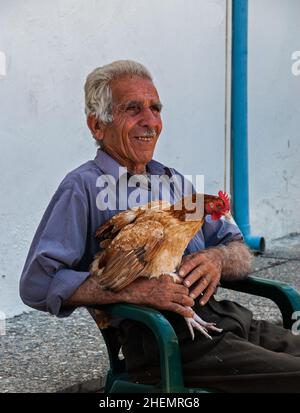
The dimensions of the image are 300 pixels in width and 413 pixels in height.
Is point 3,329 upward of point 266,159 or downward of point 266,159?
downward

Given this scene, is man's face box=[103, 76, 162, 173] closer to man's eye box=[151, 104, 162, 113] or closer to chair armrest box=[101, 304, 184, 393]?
man's eye box=[151, 104, 162, 113]

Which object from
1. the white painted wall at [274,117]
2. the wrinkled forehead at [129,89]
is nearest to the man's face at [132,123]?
the wrinkled forehead at [129,89]

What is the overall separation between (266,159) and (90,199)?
396 centimetres

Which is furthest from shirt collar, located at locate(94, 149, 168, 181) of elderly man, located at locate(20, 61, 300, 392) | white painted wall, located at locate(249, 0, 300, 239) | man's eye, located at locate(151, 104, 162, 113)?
white painted wall, located at locate(249, 0, 300, 239)

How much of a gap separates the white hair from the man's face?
0.06ft

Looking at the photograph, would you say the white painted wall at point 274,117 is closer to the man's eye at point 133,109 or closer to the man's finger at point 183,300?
the man's eye at point 133,109

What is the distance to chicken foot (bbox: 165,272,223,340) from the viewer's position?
2607mm

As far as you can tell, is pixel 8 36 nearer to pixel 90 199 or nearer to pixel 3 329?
pixel 3 329

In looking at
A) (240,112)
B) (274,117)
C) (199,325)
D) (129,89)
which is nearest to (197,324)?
(199,325)

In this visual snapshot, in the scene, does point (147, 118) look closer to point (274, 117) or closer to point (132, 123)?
point (132, 123)

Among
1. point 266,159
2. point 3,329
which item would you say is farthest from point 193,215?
point 266,159

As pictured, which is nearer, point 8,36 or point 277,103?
point 8,36
